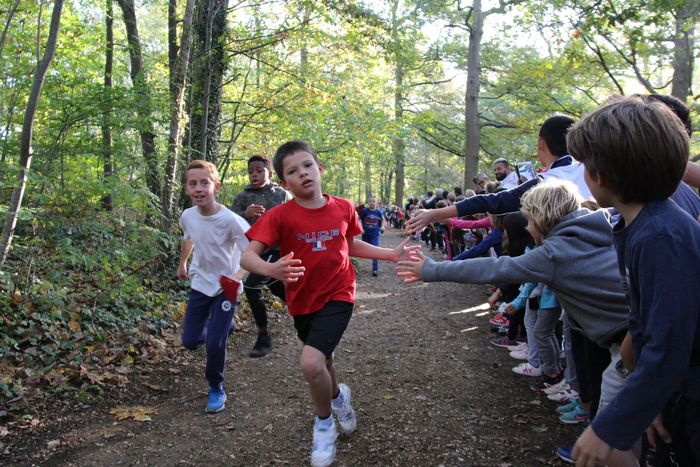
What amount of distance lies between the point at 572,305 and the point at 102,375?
439 centimetres

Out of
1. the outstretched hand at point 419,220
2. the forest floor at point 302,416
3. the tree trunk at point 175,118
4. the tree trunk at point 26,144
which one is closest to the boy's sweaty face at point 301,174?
the outstretched hand at point 419,220

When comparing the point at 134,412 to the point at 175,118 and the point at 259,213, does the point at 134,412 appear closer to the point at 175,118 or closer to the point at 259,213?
the point at 259,213

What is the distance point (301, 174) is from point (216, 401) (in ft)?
7.68

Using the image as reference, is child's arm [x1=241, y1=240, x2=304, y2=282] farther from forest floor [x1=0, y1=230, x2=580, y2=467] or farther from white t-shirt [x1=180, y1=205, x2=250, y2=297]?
forest floor [x1=0, y1=230, x2=580, y2=467]

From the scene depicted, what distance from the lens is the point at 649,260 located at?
1.61 metres

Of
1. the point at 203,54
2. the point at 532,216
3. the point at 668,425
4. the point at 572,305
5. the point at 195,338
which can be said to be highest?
the point at 203,54

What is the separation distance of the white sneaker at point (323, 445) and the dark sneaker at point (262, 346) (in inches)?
107

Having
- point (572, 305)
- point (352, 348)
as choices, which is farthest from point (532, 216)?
point (352, 348)

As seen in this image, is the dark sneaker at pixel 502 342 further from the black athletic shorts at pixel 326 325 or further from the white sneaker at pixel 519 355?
the black athletic shorts at pixel 326 325

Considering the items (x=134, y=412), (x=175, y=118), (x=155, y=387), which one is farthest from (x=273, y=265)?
(x=175, y=118)

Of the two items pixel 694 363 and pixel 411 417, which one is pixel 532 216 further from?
pixel 411 417

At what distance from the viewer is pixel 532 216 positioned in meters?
3.09

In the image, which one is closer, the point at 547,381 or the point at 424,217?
the point at 424,217

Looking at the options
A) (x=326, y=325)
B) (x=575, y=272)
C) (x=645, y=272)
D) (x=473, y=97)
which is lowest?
(x=326, y=325)
